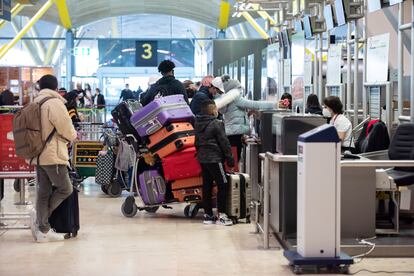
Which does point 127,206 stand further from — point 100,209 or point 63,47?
point 63,47

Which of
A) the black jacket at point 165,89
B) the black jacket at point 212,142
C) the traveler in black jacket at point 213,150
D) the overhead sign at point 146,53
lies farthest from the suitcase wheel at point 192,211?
the overhead sign at point 146,53

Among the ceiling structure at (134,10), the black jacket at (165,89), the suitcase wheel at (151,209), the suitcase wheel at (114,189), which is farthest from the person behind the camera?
the ceiling structure at (134,10)

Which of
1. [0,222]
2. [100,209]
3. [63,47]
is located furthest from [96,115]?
[63,47]

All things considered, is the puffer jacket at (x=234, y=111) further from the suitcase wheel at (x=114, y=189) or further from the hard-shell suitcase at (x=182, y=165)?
the suitcase wheel at (x=114, y=189)

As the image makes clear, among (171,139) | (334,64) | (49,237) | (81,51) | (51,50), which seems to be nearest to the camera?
(49,237)

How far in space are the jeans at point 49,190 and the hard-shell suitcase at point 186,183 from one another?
1677 millimetres

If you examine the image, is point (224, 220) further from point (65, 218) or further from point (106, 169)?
point (106, 169)

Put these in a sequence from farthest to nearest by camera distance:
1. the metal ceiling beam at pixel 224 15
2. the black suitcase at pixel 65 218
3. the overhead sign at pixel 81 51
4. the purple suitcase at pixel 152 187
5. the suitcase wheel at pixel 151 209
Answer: the overhead sign at pixel 81 51 < the metal ceiling beam at pixel 224 15 < the suitcase wheel at pixel 151 209 < the purple suitcase at pixel 152 187 < the black suitcase at pixel 65 218

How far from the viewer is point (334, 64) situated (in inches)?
483

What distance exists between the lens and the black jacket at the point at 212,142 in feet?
27.8

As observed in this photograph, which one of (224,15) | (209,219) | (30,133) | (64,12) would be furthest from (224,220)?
(224,15)

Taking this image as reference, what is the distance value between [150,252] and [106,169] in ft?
14.2

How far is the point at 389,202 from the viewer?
24.7 ft

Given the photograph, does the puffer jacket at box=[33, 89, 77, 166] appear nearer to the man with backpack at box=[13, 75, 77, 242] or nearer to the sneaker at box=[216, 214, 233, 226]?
the man with backpack at box=[13, 75, 77, 242]
